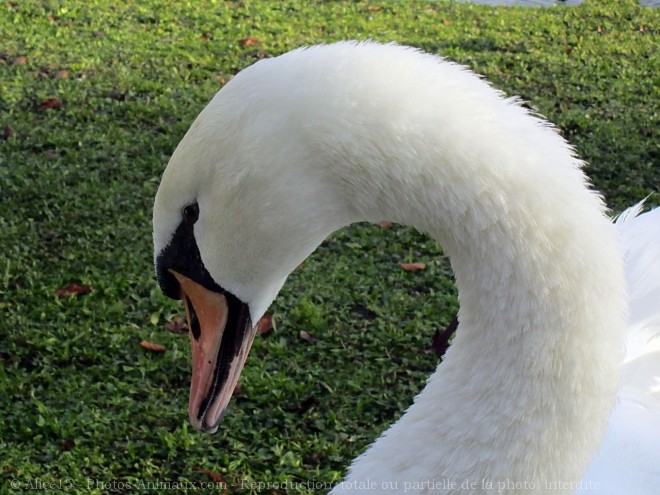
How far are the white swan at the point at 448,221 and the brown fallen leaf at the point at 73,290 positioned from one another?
2.47 metres

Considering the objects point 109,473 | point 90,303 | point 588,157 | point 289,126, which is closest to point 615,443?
point 289,126

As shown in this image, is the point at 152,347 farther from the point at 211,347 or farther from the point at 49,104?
the point at 49,104

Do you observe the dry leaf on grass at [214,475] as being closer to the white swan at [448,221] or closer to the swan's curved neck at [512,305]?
the white swan at [448,221]

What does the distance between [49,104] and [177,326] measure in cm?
263

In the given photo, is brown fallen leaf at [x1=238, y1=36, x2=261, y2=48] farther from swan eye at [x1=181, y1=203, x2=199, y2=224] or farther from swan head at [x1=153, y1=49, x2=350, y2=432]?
swan eye at [x1=181, y1=203, x2=199, y2=224]

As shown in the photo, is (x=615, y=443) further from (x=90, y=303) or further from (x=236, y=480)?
(x=90, y=303)

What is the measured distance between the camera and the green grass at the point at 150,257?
3.55 metres

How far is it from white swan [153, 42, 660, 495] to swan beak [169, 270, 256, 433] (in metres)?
0.11

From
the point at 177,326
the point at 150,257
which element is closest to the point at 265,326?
the point at 177,326

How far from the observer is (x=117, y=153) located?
5.55 metres

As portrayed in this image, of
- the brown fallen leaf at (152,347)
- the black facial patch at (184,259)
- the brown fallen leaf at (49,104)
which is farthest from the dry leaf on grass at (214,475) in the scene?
the brown fallen leaf at (49,104)

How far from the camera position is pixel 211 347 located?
220 centimetres

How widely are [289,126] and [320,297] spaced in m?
2.77

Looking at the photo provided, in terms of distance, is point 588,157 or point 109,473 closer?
point 109,473
